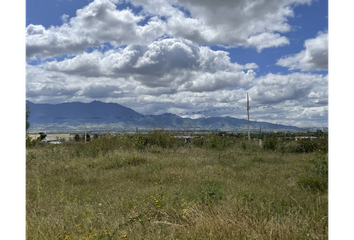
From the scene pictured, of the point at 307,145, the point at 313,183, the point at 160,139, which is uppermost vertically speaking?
the point at 160,139

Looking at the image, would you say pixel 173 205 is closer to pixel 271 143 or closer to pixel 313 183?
pixel 313 183

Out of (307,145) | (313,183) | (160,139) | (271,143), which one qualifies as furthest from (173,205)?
(307,145)

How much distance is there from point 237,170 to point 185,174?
261cm

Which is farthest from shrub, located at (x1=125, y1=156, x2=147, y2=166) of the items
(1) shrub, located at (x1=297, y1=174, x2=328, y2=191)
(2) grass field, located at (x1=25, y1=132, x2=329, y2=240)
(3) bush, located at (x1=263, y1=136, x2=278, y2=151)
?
(3) bush, located at (x1=263, y1=136, x2=278, y2=151)

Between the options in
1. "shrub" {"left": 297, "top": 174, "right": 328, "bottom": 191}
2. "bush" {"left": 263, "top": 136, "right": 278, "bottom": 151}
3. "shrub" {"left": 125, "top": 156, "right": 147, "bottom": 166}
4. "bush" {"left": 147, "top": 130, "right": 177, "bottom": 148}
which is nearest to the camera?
"shrub" {"left": 297, "top": 174, "right": 328, "bottom": 191}

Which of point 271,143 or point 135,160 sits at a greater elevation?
point 271,143

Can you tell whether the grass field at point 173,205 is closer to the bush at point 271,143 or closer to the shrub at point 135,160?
the shrub at point 135,160

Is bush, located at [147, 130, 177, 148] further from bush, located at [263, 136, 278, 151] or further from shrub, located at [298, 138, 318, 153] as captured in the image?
shrub, located at [298, 138, 318, 153]

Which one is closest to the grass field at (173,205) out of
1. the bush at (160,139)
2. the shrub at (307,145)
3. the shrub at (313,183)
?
the shrub at (313,183)

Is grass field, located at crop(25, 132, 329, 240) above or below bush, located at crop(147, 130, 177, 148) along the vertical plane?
below

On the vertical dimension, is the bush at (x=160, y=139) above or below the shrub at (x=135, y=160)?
above

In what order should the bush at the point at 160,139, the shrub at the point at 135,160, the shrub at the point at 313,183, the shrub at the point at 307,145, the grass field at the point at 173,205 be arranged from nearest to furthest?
the grass field at the point at 173,205, the shrub at the point at 313,183, the shrub at the point at 135,160, the bush at the point at 160,139, the shrub at the point at 307,145

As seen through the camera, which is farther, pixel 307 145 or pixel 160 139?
pixel 307 145
